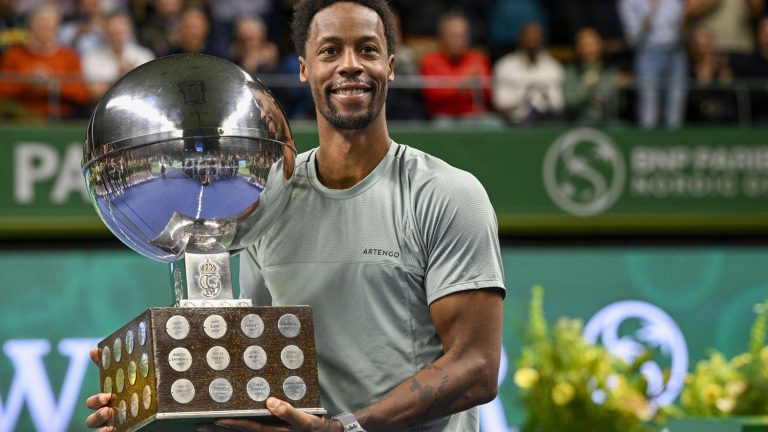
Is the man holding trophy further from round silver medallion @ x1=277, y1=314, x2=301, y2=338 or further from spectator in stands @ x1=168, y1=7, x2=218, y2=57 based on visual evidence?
spectator in stands @ x1=168, y1=7, x2=218, y2=57

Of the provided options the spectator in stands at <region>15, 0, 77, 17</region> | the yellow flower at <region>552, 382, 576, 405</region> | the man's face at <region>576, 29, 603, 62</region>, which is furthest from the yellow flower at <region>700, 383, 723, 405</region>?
the spectator in stands at <region>15, 0, 77, 17</region>

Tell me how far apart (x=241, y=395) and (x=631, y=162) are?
741 cm

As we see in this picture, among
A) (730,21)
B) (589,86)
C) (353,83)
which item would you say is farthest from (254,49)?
(353,83)

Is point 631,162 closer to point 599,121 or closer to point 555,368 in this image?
point 599,121

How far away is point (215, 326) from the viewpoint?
8.70ft

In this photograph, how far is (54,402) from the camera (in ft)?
28.4

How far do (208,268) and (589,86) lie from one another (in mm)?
7132

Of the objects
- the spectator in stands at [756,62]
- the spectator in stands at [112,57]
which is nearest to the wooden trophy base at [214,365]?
the spectator in stands at [112,57]

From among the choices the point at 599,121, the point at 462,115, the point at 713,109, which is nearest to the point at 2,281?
the point at 462,115

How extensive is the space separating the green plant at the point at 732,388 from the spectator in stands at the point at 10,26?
5.58m

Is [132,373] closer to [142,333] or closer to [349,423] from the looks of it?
[142,333]

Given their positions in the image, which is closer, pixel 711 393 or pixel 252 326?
pixel 252 326

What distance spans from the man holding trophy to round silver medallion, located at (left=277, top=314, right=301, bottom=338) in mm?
242

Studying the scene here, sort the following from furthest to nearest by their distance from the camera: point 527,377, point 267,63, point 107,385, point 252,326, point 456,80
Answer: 1. point 456,80
2. point 267,63
3. point 527,377
4. point 107,385
5. point 252,326
